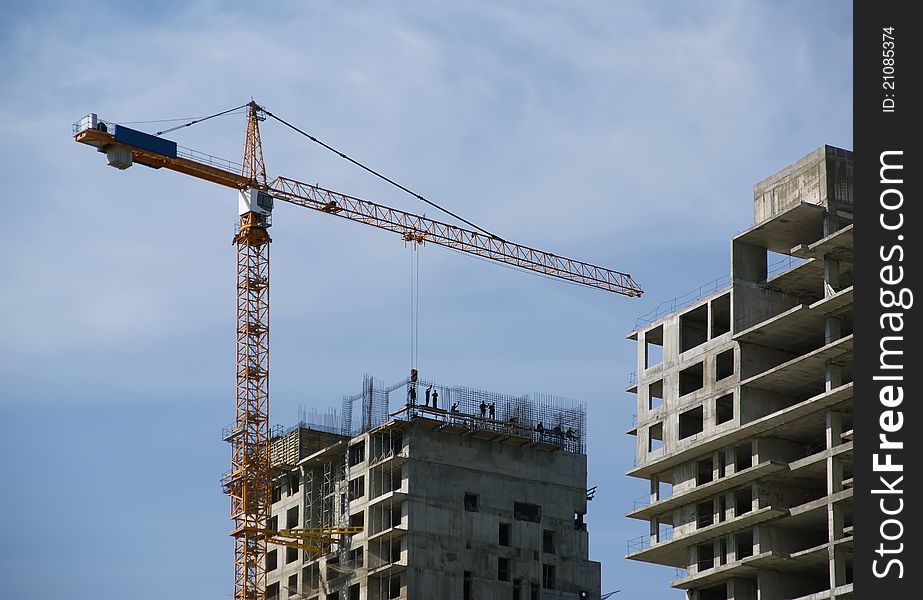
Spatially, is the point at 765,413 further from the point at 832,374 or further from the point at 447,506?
the point at 447,506

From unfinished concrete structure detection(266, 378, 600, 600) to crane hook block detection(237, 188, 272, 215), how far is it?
22.2 meters

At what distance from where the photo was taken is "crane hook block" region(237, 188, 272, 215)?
158250 millimetres

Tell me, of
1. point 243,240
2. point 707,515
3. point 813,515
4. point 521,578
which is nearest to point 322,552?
point 521,578

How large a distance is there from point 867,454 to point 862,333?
13.7ft

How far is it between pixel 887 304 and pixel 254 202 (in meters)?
104

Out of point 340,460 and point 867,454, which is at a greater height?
point 340,460

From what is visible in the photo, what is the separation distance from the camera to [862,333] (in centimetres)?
5938

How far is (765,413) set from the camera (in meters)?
106

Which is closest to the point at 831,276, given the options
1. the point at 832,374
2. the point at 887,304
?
the point at 832,374

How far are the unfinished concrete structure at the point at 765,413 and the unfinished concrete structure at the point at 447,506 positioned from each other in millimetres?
26619

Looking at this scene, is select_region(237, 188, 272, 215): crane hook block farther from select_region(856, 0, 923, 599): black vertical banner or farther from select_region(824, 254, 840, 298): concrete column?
select_region(856, 0, 923, 599): black vertical banner

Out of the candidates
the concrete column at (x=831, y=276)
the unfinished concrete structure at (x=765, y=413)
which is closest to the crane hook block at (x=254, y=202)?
the unfinished concrete structure at (x=765, y=413)

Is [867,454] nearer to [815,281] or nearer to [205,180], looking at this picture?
[815,281]

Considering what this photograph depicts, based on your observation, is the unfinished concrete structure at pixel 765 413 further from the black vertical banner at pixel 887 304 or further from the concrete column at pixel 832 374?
the black vertical banner at pixel 887 304
